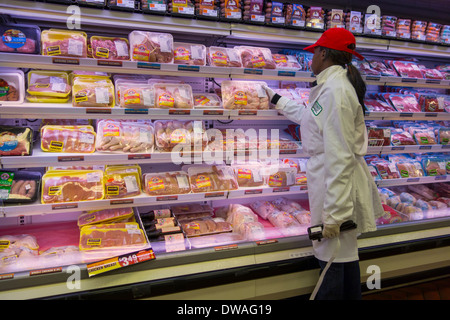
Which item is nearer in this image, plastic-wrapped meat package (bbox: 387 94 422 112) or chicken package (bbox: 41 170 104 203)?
chicken package (bbox: 41 170 104 203)

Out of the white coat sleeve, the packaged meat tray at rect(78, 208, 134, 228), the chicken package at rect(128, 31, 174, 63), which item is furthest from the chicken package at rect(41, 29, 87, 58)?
the white coat sleeve

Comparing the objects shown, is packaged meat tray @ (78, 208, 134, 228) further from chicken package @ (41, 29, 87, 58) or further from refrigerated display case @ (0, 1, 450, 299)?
chicken package @ (41, 29, 87, 58)

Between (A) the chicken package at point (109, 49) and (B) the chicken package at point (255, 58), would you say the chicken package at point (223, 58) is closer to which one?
(B) the chicken package at point (255, 58)

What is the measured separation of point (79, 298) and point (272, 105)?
2195mm

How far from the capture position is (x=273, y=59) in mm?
3082

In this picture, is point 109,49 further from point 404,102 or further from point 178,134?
point 404,102

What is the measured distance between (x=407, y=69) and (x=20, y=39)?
3698 mm

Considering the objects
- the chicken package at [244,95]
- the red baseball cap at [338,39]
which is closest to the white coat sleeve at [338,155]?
the red baseball cap at [338,39]

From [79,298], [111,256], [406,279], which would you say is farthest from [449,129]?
[79,298]

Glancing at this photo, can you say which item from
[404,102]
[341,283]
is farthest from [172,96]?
[404,102]

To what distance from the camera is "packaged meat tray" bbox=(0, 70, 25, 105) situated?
7.65 feet

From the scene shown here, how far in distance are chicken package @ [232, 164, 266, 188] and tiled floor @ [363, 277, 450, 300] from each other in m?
1.48

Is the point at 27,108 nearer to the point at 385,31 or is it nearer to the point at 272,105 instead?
the point at 272,105

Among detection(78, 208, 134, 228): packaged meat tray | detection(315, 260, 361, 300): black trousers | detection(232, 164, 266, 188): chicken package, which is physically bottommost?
detection(315, 260, 361, 300): black trousers
